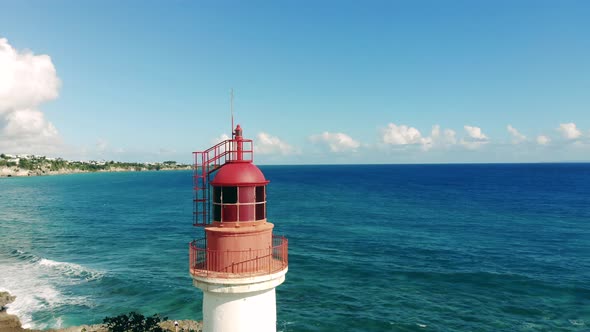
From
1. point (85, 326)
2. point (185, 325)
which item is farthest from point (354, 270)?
point (85, 326)

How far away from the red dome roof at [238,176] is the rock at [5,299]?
27.9m

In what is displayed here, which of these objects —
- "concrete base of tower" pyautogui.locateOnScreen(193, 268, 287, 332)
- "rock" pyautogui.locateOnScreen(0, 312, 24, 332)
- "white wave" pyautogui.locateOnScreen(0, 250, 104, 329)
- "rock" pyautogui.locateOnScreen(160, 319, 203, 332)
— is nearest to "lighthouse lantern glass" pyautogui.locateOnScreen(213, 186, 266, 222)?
"concrete base of tower" pyautogui.locateOnScreen(193, 268, 287, 332)

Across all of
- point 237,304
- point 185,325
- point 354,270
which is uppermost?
point 237,304

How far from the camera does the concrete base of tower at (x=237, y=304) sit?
10.8m

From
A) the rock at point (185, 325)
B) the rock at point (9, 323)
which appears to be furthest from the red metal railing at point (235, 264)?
the rock at point (9, 323)

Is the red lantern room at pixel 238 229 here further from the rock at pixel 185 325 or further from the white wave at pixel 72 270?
the white wave at pixel 72 270

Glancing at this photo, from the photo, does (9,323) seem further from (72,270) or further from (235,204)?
(235,204)

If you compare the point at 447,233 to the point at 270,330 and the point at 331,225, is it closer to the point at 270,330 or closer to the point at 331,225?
the point at 331,225

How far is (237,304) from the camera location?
36.0 ft

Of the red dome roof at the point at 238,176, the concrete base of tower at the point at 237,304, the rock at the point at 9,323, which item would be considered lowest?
the rock at the point at 9,323

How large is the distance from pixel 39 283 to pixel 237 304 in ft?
107

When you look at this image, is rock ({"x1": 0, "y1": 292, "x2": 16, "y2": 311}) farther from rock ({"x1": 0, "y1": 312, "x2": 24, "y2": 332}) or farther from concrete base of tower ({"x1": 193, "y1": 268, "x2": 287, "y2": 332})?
concrete base of tower ({"x1": 193, "y1": 268, "x2": 287, "y2": 332})

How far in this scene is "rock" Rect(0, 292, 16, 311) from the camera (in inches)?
1141

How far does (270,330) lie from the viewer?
447 inches
